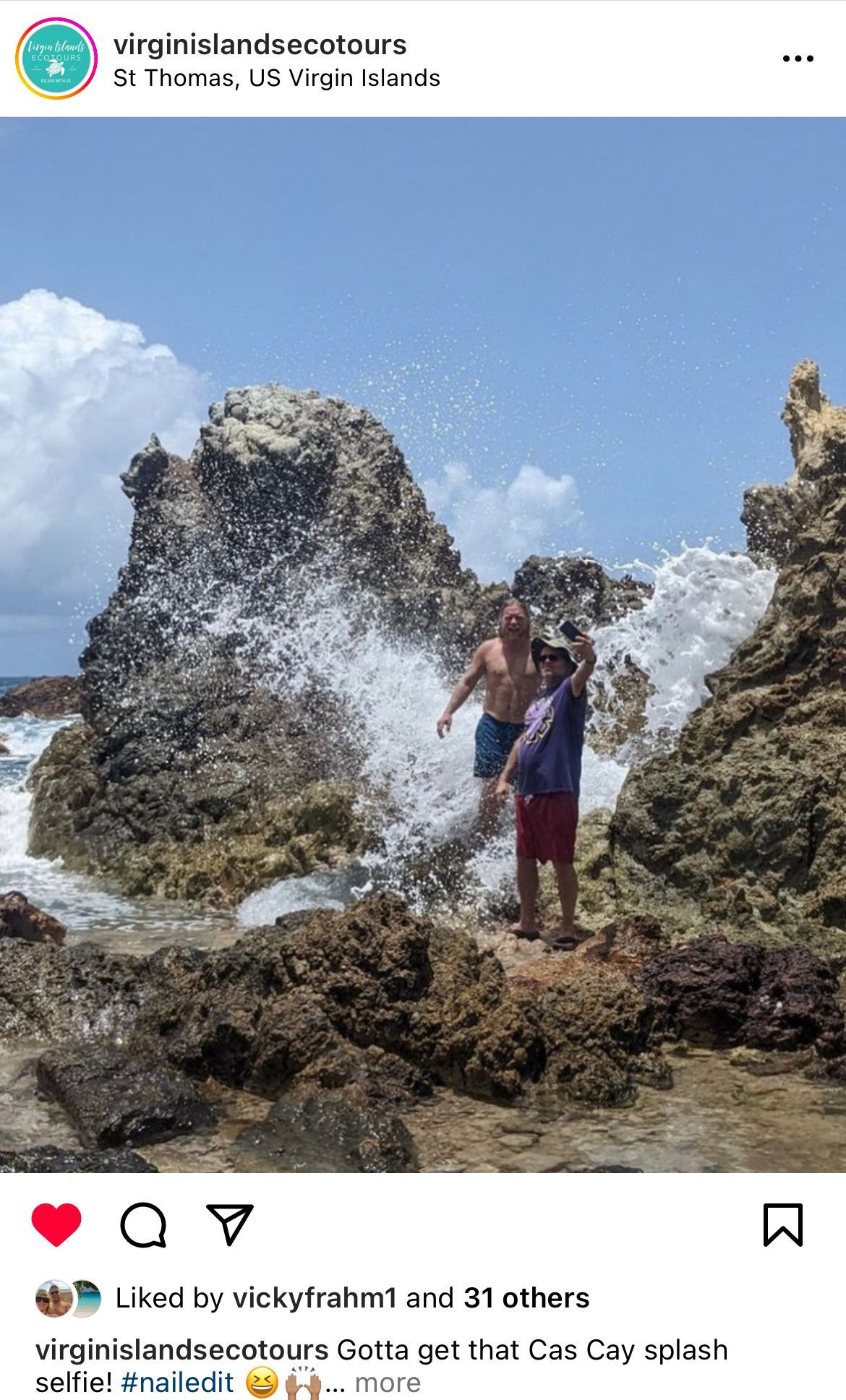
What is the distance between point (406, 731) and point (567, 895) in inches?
180

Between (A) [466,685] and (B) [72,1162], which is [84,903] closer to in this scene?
(A) [466,685]

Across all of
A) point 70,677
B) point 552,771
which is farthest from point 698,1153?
point 70,677

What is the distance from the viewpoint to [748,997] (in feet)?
17.1

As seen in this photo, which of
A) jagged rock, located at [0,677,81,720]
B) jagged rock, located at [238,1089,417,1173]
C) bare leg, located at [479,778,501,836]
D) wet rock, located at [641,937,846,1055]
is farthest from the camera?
jagged rock, located at [0,677,81,720]

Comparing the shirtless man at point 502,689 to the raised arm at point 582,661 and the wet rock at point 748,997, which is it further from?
the wet rock at point 748,997

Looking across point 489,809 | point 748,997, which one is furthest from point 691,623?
point 748,997

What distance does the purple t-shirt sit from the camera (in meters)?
6.35

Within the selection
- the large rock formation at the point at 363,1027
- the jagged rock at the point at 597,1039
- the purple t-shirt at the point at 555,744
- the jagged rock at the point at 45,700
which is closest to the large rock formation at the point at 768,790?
the purple t-shirt at the point at 555,744

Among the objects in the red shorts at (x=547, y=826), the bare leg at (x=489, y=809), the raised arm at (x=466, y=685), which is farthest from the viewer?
the bare leg at (x=489, y=809)

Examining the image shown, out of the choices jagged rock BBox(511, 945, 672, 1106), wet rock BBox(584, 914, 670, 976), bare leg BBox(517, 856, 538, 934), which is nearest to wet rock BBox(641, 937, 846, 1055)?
jagged rock BBox(511, 945, 672, 1106)

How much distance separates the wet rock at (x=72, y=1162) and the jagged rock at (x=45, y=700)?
30506mm

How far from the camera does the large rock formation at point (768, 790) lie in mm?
6355
